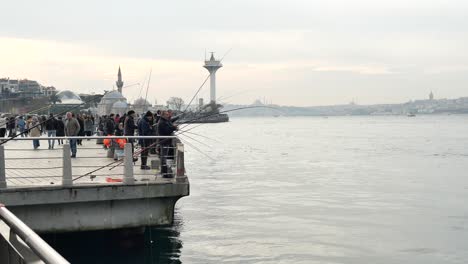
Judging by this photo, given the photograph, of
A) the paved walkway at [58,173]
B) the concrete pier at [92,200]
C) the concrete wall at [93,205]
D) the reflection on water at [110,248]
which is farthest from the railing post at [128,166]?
the reflection on water at [110,248]

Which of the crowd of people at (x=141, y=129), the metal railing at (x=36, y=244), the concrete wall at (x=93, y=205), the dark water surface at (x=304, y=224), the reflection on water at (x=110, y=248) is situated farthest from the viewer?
the dark water surface at (x=304, y=224)

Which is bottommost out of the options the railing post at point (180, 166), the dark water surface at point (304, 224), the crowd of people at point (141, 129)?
the dark water surface at point (304, 224)

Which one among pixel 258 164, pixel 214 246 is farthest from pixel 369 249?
pixel 258 164

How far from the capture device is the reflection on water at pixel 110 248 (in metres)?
11.9

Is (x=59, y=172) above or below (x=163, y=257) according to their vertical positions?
above

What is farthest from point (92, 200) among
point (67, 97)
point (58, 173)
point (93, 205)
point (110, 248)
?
point (67, 97)

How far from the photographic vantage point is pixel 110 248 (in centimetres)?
1226

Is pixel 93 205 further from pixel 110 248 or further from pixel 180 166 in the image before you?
pixel 110 248

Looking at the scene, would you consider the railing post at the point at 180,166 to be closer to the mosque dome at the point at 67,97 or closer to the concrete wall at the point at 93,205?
the concrete wall at the point at 93,205

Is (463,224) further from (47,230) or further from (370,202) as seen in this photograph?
(47,230)

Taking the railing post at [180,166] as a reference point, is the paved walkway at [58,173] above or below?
below

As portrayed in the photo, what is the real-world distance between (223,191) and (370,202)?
6.13 m

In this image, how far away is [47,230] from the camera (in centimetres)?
1013

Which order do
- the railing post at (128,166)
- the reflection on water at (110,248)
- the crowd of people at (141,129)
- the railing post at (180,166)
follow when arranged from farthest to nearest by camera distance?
the reflection on water at (110,248), the crowd of people at (141,129), the railing post at (180,166), the railing post at (128,166)
